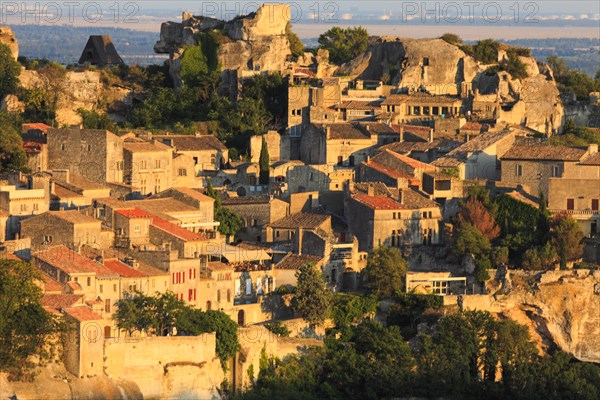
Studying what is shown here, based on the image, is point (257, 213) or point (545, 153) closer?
point (257, 213)

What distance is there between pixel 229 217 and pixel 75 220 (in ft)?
21.9

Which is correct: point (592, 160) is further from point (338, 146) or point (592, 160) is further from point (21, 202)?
point (21, 202)

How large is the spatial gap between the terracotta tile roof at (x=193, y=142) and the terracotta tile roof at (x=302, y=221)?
7.09m

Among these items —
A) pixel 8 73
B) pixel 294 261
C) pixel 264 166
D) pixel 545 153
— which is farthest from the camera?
pixel 8 73

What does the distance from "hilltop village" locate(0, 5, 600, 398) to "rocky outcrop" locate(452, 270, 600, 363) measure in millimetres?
48

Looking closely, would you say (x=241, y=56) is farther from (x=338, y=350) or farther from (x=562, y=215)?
(x=338, y=350)

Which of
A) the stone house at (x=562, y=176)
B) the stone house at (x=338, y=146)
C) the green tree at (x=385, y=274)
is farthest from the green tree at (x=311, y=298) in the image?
the stone house at (x=338, y=146)

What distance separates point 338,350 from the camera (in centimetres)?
4966

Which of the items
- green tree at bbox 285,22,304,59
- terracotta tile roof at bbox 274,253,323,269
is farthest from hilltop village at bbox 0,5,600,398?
green tree at bbox 285,22,304,59

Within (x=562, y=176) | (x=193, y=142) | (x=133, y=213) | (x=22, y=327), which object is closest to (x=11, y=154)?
(x=193, y=142)

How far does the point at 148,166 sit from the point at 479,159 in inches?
381

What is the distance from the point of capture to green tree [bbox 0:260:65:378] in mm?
44000

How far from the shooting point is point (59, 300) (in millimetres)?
46000

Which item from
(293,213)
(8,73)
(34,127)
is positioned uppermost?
(8,73)
